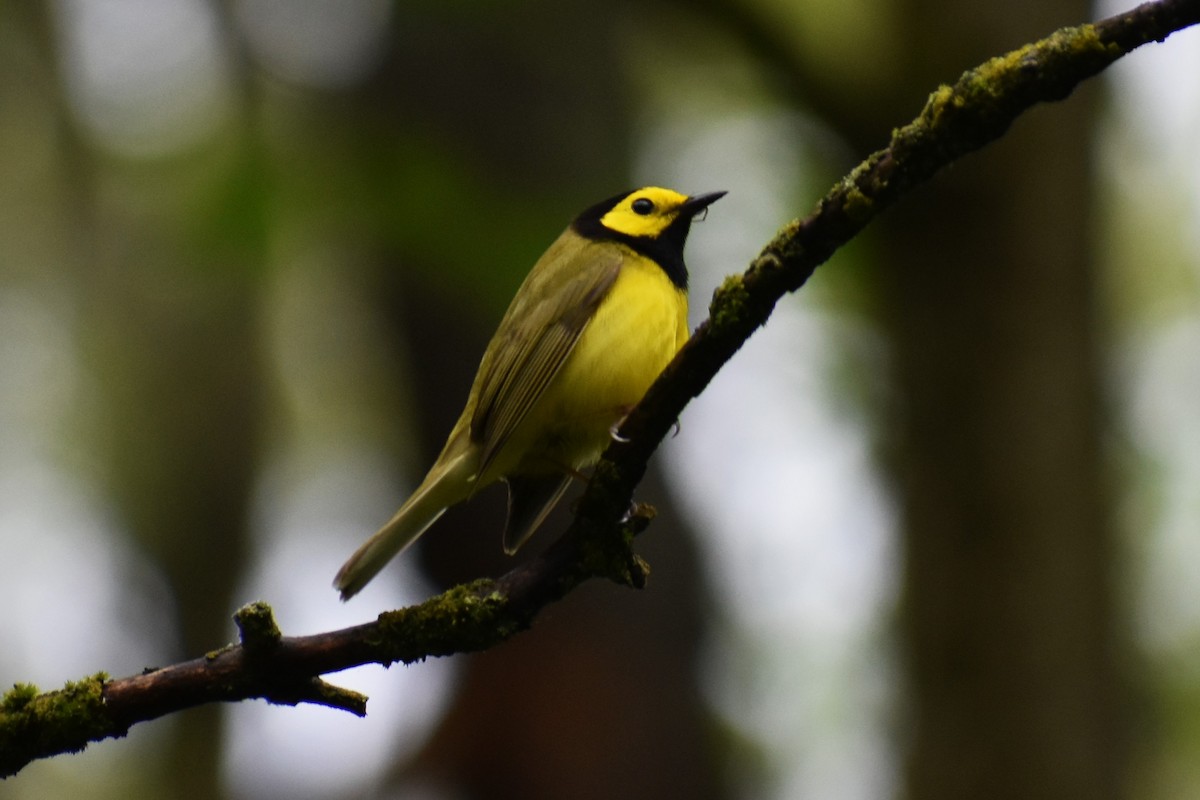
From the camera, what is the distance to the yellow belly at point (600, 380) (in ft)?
15.5

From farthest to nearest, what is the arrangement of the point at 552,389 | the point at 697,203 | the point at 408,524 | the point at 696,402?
the point at 696,402
the point at 697,203
the point at 552,389
the point at 408,524

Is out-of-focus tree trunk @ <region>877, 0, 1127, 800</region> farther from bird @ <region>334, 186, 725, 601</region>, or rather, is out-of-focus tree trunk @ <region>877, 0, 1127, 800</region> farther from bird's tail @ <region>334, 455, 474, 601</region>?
bird's tail @ <region>334, 455, 474, 601</region>

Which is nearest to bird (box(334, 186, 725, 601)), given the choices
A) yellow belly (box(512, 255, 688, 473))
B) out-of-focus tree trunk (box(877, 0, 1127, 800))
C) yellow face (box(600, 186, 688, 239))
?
yellow belly (box(512, 255, 688, 473))

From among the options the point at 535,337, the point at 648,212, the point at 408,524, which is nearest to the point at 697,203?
the point at 648,212

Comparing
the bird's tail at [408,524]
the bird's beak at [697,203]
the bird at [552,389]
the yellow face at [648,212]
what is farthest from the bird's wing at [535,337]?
the bird's beak at [697,203]

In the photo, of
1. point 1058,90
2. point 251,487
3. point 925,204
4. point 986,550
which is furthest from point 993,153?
point 251,487

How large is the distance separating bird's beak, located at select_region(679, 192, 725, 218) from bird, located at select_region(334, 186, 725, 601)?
413 mm

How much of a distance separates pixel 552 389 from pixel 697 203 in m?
1.25

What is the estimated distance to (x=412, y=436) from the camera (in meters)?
8.73

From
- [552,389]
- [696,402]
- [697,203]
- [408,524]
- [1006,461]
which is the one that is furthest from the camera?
[696,402]

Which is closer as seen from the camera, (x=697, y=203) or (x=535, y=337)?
(x=535, y=337)

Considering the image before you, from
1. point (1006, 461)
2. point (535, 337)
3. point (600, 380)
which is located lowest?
point (600, 380)

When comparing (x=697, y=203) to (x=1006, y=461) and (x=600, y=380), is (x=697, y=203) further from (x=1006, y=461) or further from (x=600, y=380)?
(x=1006, y=461)

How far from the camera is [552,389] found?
4.85 m
